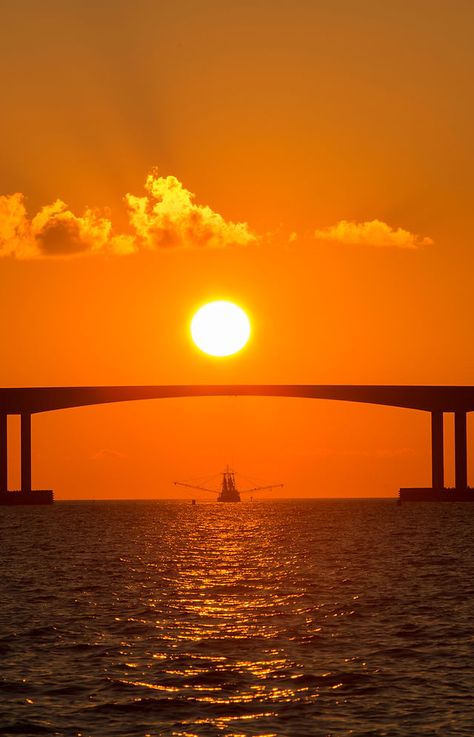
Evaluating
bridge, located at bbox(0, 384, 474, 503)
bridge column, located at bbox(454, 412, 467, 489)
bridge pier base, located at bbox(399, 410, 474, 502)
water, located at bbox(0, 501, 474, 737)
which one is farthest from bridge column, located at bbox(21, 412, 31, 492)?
water, located at bbox(0, 501, 474, 737)

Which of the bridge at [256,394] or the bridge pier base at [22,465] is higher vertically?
the bridge at [256,394]

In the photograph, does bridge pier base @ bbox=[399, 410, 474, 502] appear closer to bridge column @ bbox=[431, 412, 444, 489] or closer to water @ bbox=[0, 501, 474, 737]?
bridge column @ bbox=[431, 412, 444, 489]

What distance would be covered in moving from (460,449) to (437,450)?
426 cm

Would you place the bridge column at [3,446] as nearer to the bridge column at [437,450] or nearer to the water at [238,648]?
the bridge column at [437,450]

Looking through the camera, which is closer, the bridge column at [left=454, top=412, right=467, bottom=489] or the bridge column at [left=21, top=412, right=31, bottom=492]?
the bridge column at [left=21, top=412, right=31, bottom=492]

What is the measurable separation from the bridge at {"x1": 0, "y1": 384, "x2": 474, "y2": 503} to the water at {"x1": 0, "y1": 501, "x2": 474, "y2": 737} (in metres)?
90.9

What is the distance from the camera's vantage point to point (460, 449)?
167 m

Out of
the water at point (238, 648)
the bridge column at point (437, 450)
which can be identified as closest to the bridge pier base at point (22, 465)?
the bridge column at point (437, 450)

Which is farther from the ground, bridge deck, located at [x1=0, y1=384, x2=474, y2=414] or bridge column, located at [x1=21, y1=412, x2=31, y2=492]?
bridge deck, located at [x1=0, y1=384, x2=474, y2=414]

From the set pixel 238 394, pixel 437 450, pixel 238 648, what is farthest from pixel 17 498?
pixel 238 648

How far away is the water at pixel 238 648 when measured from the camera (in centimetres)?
2370

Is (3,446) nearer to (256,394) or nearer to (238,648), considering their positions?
(256,394)

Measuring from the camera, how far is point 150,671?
93.5 feet

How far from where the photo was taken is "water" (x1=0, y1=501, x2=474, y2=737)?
77.8 ft
